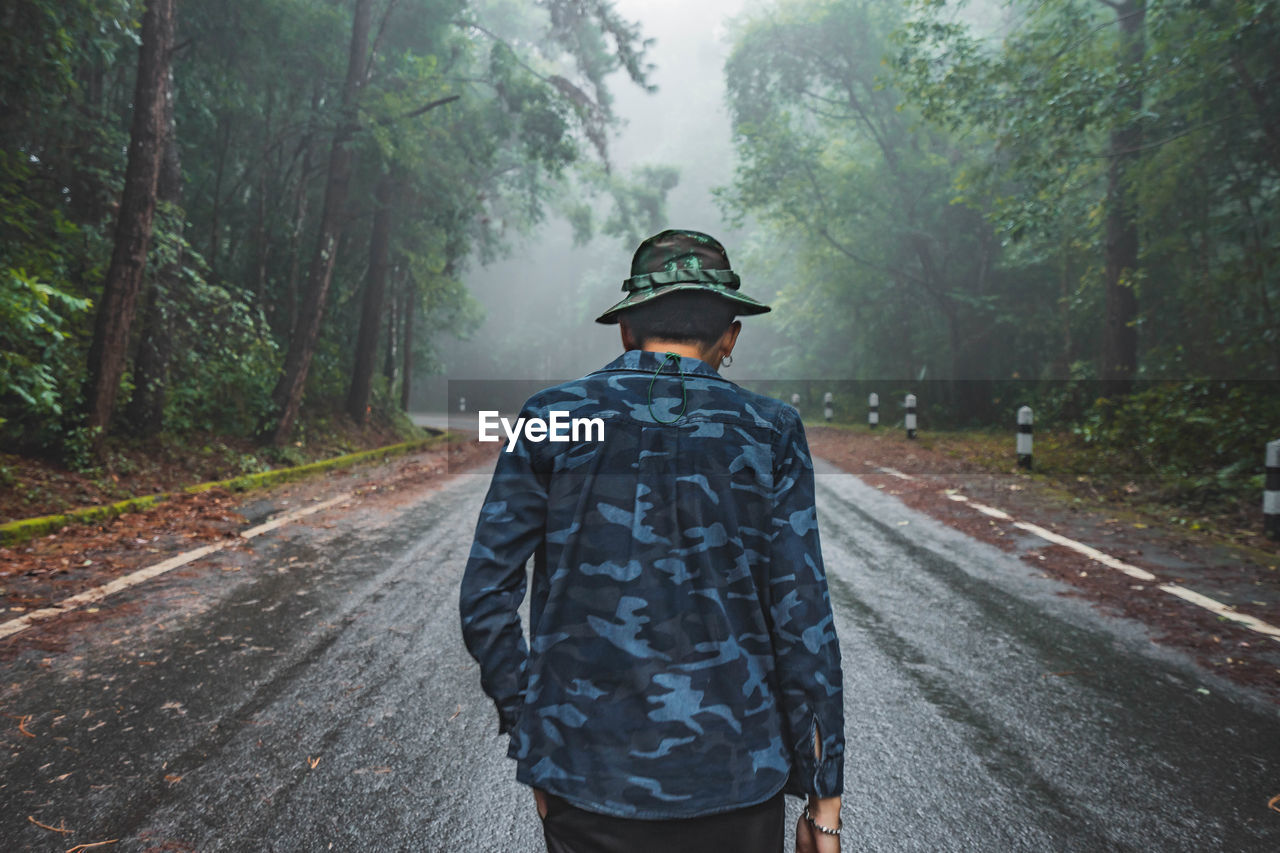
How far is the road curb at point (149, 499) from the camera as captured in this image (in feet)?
A: 19.7

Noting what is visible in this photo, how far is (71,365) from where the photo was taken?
345 inches

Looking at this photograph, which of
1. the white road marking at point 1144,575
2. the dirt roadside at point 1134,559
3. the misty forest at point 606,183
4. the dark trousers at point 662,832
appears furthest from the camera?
the misty forest at point 606,183

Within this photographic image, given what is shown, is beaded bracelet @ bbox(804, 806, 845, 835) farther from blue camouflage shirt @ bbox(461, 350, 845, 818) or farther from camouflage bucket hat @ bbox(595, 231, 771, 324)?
camouflage bucket hat @ bbox(595, 231, 771, 324)

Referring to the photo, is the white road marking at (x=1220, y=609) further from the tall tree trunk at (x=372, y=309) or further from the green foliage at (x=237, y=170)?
the tall tree trunk at (x=372, y=309)

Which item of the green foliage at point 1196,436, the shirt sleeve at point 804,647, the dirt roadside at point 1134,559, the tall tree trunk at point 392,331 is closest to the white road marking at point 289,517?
the shirt sleeve at point 804,647

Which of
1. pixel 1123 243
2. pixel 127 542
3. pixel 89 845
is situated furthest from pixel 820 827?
pixel 1123 243

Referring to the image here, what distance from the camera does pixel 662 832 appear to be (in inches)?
50.6

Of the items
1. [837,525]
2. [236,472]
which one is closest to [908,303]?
[837,525]

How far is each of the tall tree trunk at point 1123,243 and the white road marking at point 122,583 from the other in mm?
12989

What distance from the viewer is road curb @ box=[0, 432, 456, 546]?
6008mm

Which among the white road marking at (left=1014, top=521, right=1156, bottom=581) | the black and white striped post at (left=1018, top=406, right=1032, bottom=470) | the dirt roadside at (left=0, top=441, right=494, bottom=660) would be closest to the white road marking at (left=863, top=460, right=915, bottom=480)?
the black and white striped post at (left=1018, top=406, right=1032, bottom=470)

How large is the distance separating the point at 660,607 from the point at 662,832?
0.40 metres

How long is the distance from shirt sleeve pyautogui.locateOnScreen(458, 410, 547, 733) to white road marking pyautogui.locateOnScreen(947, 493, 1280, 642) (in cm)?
457

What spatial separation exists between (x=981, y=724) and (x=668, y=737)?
2360 millimetres
